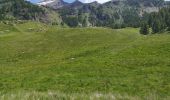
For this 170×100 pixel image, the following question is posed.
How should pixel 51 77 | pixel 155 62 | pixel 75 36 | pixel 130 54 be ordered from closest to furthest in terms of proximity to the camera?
pixel 51 77 → pixel 155 62 → pixel 130 54 → pixel 75 36

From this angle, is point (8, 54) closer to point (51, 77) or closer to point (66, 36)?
point (66, 36)

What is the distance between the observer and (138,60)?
48.8 metres

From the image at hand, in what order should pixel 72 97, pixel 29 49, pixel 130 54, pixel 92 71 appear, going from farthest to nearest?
1. pixel 29 49
2. pixel 130 54
3. pixel 92 71
4. pixel 72 97

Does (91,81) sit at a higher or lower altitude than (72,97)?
lower

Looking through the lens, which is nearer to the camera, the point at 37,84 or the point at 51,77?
the point at 37,84

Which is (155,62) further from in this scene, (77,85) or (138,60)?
(77,85)

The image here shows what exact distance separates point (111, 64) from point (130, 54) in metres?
8.20

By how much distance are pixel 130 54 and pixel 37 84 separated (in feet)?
68.6

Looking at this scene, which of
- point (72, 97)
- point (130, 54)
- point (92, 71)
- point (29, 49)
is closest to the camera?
point (72, 97)

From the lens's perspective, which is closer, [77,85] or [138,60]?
[77,85]

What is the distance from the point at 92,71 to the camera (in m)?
42.9

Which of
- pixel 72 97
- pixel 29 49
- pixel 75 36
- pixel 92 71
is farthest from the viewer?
pixel 75 36

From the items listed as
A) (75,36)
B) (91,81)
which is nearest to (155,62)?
(91,81)

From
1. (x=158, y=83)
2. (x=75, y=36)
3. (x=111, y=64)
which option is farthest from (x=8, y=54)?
(x=158, y=83)
